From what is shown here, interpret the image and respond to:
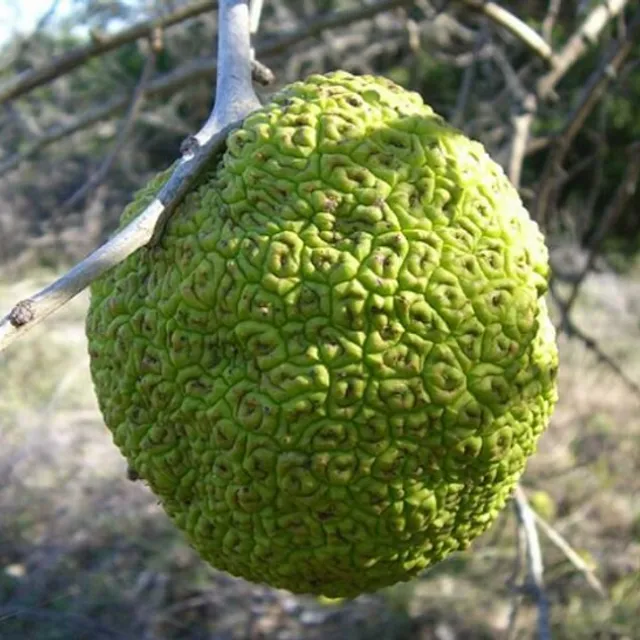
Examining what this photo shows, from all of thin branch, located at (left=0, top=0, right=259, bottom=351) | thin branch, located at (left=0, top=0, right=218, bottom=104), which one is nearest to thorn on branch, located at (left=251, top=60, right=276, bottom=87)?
thin branch, located at (left=0, top=0, right=259, bottom=351)

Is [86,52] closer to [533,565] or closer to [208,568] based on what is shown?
[533,565]

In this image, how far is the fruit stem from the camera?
52.1 inches

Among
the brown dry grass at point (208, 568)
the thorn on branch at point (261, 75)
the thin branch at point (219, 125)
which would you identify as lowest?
the brown dry grass at point (208, 568)

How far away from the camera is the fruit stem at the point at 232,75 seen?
132 centimetres

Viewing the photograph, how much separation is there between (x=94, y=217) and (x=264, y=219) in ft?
22.3

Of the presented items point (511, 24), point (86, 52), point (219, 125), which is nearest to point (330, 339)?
point (219, 125)

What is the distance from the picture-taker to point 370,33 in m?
6.10

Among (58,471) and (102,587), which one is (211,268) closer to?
(102,587)

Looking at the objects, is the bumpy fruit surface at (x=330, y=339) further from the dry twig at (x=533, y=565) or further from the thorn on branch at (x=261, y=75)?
the dry twig at (x=533, y=565)

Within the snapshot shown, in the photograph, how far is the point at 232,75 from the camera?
133 centimetres

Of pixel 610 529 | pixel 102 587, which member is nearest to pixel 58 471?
pixel 102 587

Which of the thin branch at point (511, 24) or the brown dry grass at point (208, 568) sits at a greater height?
the thin branch at point (511, 24)

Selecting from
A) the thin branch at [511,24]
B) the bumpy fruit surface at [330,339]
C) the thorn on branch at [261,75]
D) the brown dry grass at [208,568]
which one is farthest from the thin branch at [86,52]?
the brown dry grass at [208,568]

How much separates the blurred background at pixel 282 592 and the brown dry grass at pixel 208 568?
1cm
